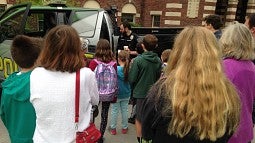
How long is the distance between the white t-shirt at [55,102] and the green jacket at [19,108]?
0.09m

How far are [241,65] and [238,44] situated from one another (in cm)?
18

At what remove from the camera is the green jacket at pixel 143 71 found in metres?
4.68

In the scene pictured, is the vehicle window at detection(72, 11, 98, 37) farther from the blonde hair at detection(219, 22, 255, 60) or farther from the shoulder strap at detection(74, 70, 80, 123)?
the shoulder strap at detection(74, 70, 80, 123)

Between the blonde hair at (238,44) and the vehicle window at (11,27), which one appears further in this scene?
the vehicle window at (11,27)

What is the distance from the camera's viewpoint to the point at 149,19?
61.7 feet

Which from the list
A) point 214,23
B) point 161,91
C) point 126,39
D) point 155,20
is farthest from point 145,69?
point 155,20

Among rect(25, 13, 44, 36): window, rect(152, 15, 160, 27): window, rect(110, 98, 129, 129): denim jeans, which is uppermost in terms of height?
rect(25, 13, 44, 36): window

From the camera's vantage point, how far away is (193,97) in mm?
1832

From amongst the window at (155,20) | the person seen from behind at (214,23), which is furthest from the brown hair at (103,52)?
the window at (155,20)

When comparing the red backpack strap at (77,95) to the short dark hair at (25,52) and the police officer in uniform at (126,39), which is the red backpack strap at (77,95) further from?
the police officer in uniform at (126,39)

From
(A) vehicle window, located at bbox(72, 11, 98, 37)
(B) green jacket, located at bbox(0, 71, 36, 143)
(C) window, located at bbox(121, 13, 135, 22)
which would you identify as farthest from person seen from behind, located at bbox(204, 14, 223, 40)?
(C) window, located at bbox(121, 13, 135, 22)

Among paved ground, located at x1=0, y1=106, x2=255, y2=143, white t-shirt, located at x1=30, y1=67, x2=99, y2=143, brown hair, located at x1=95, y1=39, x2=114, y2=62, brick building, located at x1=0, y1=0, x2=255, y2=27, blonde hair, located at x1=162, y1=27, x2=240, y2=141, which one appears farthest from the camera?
brick building, located at x1=0, y1=0, x2=255, y2=27

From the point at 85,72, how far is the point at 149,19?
54.9 feet

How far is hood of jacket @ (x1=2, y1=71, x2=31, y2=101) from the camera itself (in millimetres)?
2398
